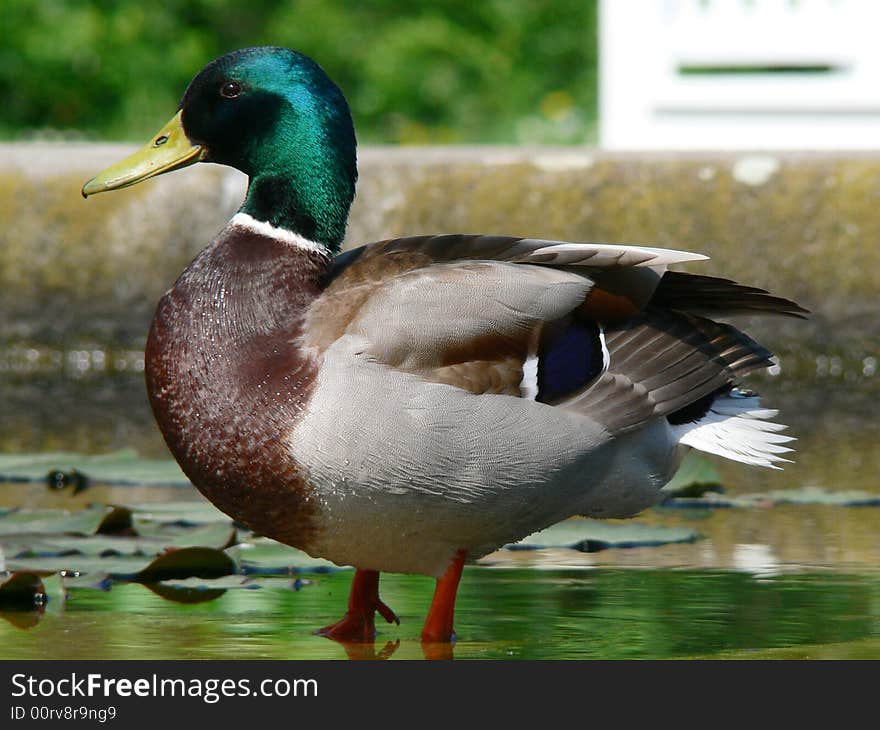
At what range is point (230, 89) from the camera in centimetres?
323

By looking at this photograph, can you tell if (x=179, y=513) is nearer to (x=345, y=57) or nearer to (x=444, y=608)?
(x=444, y=608)

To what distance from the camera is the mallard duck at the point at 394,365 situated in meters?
2.91

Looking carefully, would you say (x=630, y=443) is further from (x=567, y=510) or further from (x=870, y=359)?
(x=870, y=359)

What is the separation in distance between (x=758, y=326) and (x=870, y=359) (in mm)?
403

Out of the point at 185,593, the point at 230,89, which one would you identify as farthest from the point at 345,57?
the point at 185,593

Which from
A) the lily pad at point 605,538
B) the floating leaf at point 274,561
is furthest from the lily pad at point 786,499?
the floating leaf at point 274,561

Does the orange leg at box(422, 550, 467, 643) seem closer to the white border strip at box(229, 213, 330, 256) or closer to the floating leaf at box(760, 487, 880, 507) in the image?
the white border strip at box(229, 213, 330, 256)

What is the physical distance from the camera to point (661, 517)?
4.10 meters

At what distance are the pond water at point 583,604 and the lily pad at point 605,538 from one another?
2cm

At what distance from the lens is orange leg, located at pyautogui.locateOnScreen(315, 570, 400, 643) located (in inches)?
120

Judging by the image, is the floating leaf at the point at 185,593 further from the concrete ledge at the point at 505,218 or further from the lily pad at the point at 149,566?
the concrete ledge at the point at 505,218

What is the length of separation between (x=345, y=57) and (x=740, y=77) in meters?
6.81

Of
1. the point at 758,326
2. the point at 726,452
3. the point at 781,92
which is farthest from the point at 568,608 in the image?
the point at 781,92

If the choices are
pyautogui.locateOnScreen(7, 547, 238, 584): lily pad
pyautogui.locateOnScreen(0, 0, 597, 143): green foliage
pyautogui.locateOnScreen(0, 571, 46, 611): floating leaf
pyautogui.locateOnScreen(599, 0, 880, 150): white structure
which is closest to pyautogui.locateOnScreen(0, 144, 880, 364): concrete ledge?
pyautogui.locateOnScreen(599, 0, 880, 150): white structure
